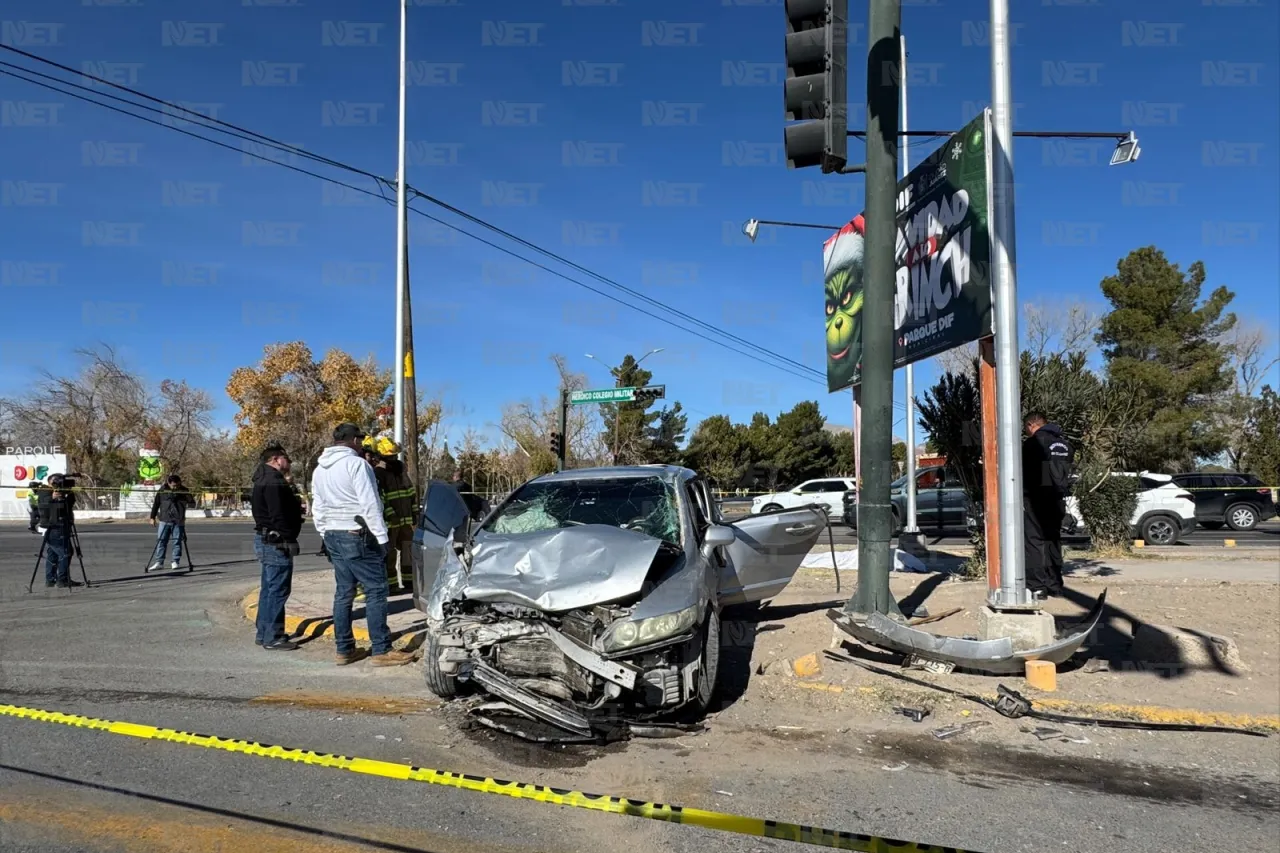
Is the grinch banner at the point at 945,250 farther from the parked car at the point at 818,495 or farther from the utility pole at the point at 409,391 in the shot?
the parked car at the point at 818,495

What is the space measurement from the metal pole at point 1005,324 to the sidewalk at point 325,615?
5.01 m

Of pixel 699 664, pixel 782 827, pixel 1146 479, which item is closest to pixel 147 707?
pixel 699 664

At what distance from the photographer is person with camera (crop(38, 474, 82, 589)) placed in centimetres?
1093

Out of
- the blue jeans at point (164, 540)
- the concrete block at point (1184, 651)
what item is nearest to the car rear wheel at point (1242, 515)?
the concrete block at point (1184, 651)

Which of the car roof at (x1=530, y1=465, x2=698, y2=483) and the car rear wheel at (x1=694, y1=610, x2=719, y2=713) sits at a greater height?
the car roof at (x1=530, y1=465, x2=698, y2=483)

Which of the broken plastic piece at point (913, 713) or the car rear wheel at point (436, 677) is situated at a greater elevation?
the car rear wheel at point (436, 677)

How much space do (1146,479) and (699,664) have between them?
53.2ft

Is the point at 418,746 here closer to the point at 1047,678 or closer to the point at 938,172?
the point at 1047,678

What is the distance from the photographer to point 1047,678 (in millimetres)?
5508

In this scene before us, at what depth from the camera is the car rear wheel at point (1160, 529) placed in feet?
54.3

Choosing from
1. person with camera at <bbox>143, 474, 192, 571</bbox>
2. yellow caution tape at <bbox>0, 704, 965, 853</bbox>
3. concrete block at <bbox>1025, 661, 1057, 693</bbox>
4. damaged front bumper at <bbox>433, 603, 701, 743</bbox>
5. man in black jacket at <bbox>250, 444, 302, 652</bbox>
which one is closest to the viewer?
yellow caution tape at <bbox>0, 704, 965, 853</bbox>

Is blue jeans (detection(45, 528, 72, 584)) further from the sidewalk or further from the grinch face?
the grinch face

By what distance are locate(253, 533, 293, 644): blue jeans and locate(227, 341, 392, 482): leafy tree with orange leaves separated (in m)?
35.7

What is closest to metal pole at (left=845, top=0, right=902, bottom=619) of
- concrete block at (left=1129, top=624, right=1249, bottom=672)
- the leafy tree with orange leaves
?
concrete block at (left=1129, top=624, right=1249, bottom=672)
